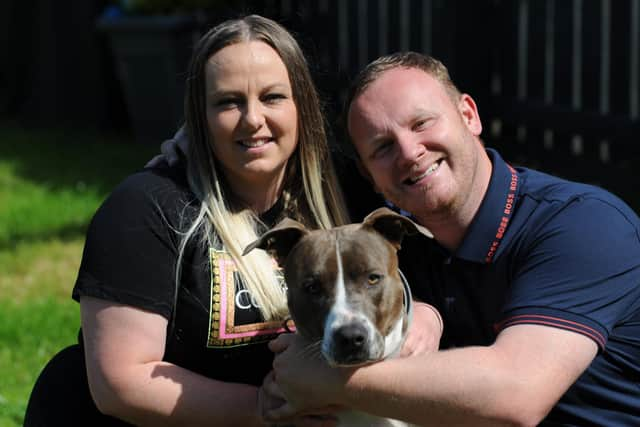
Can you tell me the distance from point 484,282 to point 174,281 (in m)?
1.19

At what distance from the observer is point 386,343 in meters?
3.46

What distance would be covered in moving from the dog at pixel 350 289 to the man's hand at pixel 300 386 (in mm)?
59

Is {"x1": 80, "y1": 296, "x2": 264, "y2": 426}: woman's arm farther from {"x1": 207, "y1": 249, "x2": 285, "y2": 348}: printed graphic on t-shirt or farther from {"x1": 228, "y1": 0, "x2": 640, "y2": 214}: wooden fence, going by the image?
{"x1": 228, "y1": 0, "x2": 640, "y2": 214}: wooden fence

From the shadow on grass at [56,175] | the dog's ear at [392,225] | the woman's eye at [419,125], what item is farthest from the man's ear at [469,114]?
the shadow on grass at [56,175]

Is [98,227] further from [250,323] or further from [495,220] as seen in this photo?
[495,220]

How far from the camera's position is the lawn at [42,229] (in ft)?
19.0

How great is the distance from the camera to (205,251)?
153 inches

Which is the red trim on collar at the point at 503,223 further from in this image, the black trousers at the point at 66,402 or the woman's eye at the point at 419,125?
the black trousers at the point at 66,402

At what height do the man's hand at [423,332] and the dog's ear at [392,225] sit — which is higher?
the dog's ear at [392,225]

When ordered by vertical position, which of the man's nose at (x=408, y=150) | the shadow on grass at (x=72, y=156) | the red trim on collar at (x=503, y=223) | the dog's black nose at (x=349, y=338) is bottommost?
the shadow on grass at (x=72, y=156)

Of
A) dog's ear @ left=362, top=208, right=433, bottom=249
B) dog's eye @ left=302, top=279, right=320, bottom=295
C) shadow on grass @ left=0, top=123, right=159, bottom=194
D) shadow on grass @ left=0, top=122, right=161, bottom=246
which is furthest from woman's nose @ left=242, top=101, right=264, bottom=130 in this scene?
shadow on grass @ left=0, top=123, right=159, bottom=194

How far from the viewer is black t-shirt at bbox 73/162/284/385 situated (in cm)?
371

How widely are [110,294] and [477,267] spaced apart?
1384mm

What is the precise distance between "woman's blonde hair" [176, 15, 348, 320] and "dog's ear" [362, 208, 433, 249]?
42 centimetres
